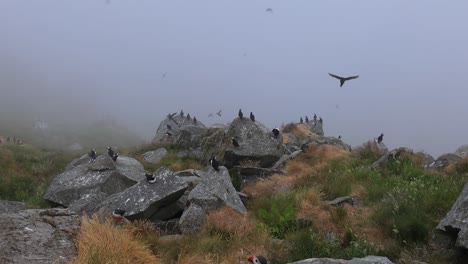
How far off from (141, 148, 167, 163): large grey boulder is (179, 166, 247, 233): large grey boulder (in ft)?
40.0

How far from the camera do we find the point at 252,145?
20.5m

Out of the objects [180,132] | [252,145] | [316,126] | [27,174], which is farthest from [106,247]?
[316,126]

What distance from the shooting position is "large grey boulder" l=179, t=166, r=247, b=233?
10.9 m

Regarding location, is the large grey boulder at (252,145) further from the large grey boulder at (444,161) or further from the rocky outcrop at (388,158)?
the large grey boulder at (444,161)

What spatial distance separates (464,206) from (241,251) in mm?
4256

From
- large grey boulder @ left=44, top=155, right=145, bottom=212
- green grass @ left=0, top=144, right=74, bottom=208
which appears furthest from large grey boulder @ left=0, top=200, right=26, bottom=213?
large grey boulder @ left=44, top=155, right=145, bottom=212

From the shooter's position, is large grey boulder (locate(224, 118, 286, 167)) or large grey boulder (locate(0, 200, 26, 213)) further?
large grey boulder (locate(224, 118, 286, 167))

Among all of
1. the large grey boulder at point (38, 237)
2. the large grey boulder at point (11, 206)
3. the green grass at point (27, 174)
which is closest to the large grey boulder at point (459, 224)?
the large grey boulder at point (38, 237)

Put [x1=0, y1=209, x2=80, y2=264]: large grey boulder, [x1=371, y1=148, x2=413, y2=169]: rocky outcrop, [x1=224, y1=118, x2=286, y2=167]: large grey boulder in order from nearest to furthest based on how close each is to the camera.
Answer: [x1=0, y1=209, x2=80, y2=264]: large grey boulder → [x1=371, y1=148, x2=413, y2=169]: rocky outcrop → [x1=224, y1=118, x2=286, y2=167]: large grey boulder

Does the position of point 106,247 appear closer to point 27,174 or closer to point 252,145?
point 252,145

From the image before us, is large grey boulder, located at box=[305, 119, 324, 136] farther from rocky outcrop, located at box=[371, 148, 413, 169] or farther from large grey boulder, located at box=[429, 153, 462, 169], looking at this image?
large grey boulder, located at box=[429, 153, 462, 169]

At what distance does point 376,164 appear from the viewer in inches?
634

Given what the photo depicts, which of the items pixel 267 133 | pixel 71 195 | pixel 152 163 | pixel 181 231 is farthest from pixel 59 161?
pixel 181 231

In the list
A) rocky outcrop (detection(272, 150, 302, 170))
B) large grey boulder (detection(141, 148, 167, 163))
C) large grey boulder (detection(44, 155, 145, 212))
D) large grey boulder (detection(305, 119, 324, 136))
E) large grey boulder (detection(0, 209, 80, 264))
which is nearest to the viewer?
large grey boulder (detection(0, 209, 80, 264))
